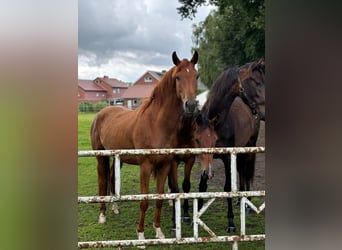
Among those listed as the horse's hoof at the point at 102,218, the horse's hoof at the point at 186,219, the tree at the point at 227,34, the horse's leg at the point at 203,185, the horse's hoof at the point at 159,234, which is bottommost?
the horse's hoof at the point at 159,234

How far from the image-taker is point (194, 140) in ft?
6.02

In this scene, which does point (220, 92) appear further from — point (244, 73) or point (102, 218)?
point (102, 218)

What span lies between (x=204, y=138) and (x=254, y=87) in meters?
0.40

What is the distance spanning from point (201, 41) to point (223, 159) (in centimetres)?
63

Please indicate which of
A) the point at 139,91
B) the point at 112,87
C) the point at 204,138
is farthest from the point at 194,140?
the point at 112,87

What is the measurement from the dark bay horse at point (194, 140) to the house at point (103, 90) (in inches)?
14.6

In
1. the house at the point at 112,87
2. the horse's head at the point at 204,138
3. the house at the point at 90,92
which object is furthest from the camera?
the horse's head at the point at 204,138

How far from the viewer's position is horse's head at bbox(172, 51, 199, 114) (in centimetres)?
172

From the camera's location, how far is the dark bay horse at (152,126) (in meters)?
1.74

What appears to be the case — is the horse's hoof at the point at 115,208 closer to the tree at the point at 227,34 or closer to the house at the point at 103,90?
the house at the point at 103,90

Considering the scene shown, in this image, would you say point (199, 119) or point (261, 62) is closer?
point (261, 62)

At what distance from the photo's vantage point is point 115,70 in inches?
66.8

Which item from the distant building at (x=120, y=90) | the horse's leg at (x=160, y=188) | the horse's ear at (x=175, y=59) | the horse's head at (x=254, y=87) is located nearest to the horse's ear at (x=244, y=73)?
the horse's head at (x=254, y=87)
